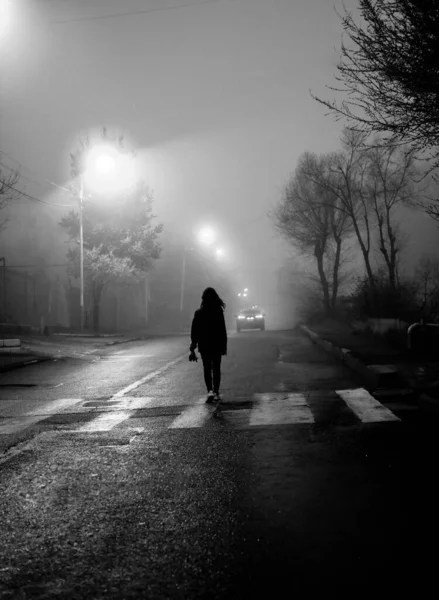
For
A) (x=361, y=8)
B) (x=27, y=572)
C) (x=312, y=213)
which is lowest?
(x=27, y=572)

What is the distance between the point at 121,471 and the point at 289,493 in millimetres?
1637

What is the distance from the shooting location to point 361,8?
27.6 feet

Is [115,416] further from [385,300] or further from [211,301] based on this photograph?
[385,300]

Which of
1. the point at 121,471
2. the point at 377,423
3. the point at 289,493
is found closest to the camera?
the point at 289,493

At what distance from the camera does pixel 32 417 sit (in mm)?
8359

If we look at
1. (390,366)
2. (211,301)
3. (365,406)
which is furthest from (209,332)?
(390,366)

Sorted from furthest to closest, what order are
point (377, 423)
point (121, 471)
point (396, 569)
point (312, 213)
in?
point (312, 213) → point (377, 423) → point (121, 471) → point (396, 569)

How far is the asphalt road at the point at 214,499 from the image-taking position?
10.1ft

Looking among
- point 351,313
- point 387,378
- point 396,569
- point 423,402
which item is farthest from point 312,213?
point 396,569

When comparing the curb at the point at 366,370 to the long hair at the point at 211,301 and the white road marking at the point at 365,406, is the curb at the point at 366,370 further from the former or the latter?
the long hair at the point at 211,301

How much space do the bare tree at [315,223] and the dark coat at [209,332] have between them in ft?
99.6

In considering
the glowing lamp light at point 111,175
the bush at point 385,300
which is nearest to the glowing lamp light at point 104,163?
the glowing lamp light at point 111,175

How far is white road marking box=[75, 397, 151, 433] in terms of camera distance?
7.39m

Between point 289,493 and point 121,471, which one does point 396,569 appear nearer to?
point 289,493
